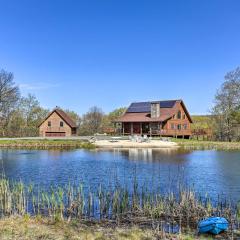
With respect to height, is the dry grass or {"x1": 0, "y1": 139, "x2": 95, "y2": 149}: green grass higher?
{"x1": 0, "y1": 139, "x2": 95, "y2": 149}: green grass

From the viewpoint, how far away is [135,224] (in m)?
12.9

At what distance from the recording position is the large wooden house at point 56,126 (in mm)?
71438

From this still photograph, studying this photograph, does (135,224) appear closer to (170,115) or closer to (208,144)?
(208,144)

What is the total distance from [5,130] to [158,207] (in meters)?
67.9

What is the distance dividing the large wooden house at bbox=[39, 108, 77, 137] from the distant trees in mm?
27033

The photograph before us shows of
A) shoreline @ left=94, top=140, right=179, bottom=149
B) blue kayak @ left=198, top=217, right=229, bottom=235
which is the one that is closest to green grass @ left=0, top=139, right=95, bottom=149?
shoreline @ left=94, top=140, right=179, bottom=149

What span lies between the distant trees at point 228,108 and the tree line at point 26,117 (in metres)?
21.4

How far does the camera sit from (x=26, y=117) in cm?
8856

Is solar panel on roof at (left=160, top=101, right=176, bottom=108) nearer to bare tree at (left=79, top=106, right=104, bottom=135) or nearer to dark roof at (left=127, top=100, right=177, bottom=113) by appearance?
dark roof at (left=127, top=100, right=177, bottom=113)

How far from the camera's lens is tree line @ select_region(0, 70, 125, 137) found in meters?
73.0

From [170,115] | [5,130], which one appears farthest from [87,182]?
[5,130]

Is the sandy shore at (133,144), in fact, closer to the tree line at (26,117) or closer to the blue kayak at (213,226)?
the tree line at (26,117)

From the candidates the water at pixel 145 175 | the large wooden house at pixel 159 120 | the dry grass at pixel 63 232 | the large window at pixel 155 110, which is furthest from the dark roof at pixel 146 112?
the dry grass at pixel 63 232

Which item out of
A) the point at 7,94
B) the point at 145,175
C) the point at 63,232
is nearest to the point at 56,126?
the point at 7,94
